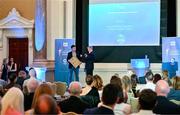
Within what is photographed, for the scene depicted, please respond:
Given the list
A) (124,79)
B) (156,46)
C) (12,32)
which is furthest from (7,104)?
(12,32)

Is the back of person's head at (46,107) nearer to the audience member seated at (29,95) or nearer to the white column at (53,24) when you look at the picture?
the audience member seated at (29,95)

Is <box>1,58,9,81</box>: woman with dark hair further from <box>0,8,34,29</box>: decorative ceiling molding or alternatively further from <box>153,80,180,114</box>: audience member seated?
<box>153,80,180,114</box>: audience member seated

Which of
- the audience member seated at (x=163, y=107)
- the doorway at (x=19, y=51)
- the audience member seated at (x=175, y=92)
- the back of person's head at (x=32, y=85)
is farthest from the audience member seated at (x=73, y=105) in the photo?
the doorway at (x=19, y=51)

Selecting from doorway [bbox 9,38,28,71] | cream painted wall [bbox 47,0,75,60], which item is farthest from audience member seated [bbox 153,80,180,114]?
doorway [bbox 9,38,28,71]

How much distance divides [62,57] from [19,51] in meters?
2.53

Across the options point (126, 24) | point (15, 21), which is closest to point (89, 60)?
point (126, 24)

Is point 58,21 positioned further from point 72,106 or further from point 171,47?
point 72,106

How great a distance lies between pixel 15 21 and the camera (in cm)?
1528

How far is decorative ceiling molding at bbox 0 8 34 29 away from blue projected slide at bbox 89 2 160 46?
247 cm

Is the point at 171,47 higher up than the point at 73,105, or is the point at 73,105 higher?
the point at 171,47

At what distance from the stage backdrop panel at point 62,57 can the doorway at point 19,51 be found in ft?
6.74

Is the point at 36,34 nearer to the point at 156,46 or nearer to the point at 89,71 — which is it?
the point at 89,71

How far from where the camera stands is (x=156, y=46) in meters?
14.0

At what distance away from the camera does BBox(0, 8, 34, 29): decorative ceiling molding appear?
1517cm
